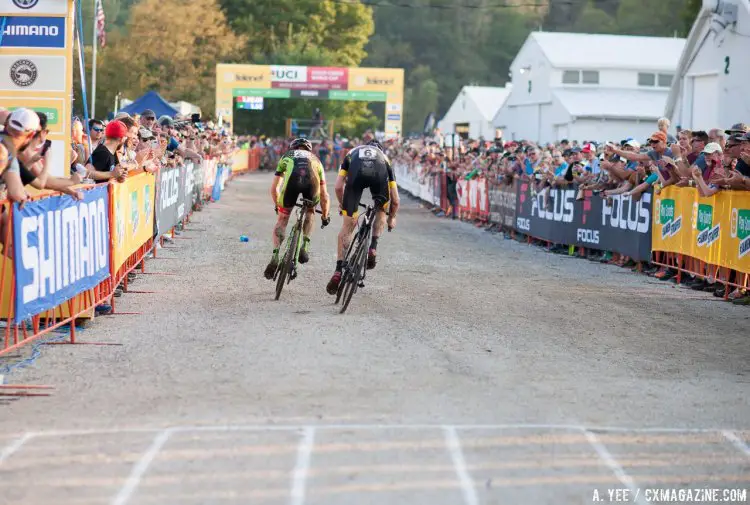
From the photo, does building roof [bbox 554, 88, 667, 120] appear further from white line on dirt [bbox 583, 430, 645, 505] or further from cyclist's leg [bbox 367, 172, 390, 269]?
white line on dirt [bbox 583, 430, 645, 505]

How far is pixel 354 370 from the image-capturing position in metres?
9.12

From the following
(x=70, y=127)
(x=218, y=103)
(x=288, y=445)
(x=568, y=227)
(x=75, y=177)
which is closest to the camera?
(x=288, y=445)

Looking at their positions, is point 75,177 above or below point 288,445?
above

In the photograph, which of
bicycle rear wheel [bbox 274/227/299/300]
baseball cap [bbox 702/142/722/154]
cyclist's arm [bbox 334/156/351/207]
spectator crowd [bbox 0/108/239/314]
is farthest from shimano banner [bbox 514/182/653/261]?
spectator crowd [bbox 0/108/239/314]

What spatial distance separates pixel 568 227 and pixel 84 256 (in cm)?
1271

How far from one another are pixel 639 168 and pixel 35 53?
357 inches

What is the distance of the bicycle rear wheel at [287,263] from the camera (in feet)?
43.8

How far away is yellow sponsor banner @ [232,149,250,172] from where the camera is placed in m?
59.0

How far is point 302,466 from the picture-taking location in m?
6.35

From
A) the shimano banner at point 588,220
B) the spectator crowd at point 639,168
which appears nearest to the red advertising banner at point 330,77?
the spectator crowd at point 639,168

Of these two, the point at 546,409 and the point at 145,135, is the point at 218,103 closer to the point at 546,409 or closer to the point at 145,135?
the point at 145,135

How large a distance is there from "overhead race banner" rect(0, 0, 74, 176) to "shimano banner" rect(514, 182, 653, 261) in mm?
8550

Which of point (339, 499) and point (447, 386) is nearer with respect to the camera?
point (339, 499)

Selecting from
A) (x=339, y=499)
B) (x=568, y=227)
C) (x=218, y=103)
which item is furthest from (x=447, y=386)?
(x=218, y=103)
